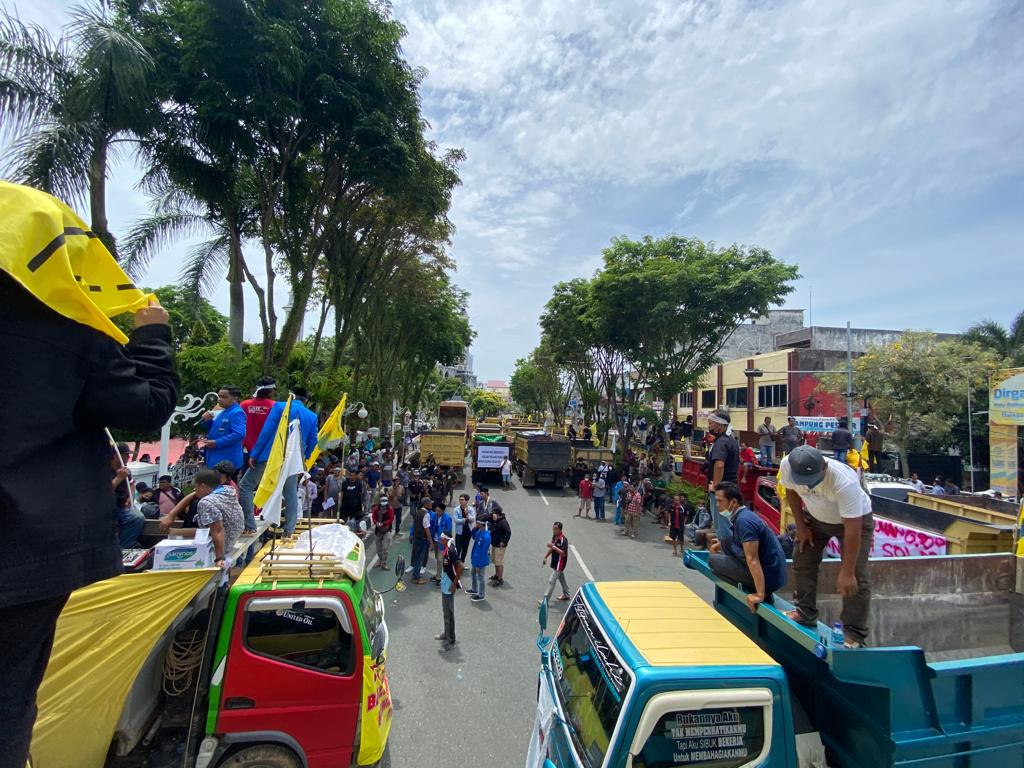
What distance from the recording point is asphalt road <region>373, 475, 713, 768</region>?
4.93 m

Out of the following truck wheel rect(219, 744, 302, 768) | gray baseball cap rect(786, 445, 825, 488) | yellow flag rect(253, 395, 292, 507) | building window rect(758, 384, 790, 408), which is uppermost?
building window rect(758, 384, 790, 408)

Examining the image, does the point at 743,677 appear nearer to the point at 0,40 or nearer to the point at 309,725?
the point at 309,725

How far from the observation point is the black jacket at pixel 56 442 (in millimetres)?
1194

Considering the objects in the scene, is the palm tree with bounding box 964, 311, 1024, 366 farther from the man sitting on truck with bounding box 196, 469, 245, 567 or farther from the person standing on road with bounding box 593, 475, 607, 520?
the man sitting on truck with bounding box 196, 469, 245, 567

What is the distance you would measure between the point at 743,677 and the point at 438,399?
5787 cm

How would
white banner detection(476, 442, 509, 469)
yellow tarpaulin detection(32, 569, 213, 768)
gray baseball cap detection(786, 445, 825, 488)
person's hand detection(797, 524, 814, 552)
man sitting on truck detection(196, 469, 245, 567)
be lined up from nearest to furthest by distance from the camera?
yellow tarpaulin detection(32, 569, 213, 768) < gray baseball cap detection(786, 445, 825, 488) < person's hand detection(797, 524, 814, 552) < man sitting on truck detection(196, 469, 245, 567) < white banner detection(476, 442, 509, 469)

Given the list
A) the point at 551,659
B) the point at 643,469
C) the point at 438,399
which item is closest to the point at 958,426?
the point at 643,469

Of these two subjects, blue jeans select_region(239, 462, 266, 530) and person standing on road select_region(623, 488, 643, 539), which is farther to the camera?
person standing on road select_region(623, 488, 643, 539)

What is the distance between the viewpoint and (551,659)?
378cm

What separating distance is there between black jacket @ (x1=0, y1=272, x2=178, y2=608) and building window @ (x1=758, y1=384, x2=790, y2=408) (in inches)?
1320

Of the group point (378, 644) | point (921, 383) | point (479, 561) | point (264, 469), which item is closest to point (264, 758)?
point (378, 644)

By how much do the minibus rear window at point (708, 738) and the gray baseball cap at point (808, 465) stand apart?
56.0 inches

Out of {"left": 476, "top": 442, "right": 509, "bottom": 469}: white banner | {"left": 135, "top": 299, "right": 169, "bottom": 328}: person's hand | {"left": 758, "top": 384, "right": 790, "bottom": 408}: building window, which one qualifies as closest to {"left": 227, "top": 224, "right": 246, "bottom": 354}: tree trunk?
{"left": 476, "top": 442, "right": 509, "bottom": 469}: white banner

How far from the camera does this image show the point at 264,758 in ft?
11.8
